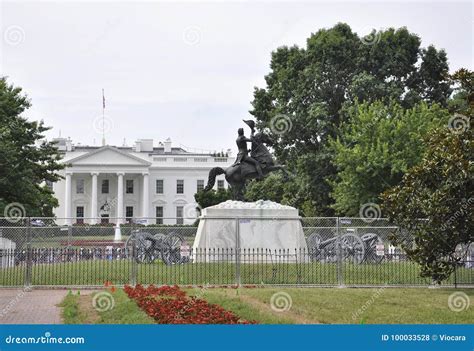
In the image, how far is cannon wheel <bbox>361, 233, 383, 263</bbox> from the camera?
20.2 m

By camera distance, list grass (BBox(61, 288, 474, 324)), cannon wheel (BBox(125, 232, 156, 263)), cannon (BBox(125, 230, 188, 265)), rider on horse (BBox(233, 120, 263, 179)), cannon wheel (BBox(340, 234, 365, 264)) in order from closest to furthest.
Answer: grass (BBox(61, 288, 474, 324))
cannon wheel (BBox(340, 234, 365, 264))
cannon (BBox(125, 230, 188, 265))
cannon wheel (BBox(125, 232, 156, 263))
rider on horse (BBox(233, 120, 263, 179))

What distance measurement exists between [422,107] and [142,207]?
198 ft

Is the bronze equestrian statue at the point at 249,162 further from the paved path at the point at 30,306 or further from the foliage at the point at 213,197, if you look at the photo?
the foliage at the point at 213,197

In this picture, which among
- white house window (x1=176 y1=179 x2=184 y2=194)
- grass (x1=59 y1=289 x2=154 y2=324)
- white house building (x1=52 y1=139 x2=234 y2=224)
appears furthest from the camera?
white house window (x1=176 y1=179 x2=184 y2=194)

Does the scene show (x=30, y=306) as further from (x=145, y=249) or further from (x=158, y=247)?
(x=158, y=247)

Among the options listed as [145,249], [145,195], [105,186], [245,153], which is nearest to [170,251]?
[145,249]

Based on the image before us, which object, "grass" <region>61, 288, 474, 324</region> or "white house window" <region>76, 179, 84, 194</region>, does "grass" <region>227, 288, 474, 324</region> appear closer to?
"grass" <region>61, 288, 474, 324</region>

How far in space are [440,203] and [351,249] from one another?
197 inches

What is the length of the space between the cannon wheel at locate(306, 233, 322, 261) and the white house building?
66202mm

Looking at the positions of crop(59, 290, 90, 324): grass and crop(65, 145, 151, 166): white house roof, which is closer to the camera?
crop(59, 290, 90, 324): grass

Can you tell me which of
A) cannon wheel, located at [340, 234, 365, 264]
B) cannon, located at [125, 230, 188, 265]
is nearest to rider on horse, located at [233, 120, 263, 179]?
cannon, located at [125, 230, 188, 265]

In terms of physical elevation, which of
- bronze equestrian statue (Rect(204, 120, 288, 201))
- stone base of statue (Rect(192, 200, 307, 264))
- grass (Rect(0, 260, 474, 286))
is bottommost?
grass (Rect(0, 260, 474, 286))

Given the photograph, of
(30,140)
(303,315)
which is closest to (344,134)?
(30,140)

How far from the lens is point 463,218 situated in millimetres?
15867
